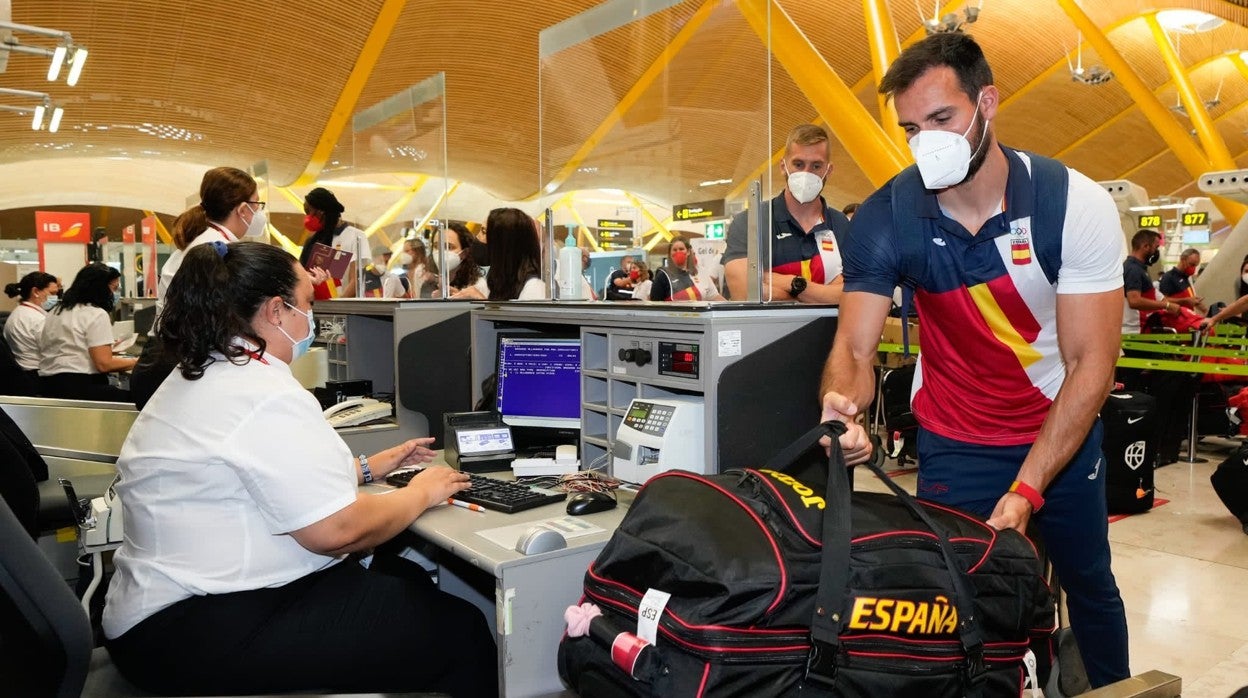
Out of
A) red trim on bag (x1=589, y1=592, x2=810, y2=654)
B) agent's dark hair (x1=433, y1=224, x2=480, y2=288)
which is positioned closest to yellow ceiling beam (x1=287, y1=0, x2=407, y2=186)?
agent's dark hair (x1=433, y1=224, x2=480, y2=288)

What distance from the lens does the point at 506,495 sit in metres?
2.23

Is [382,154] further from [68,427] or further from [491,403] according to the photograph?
[491,403]

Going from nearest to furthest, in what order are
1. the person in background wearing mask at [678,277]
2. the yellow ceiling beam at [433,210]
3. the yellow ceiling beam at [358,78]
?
the person in background wearing mask at [678,277] < the yellow ceiling beam at [433,210] < the yellow ceiling beam at [358,78]

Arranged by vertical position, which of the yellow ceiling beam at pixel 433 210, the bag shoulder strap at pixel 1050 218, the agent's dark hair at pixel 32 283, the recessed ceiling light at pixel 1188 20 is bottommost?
the agent's dark hair at pixel 32 283

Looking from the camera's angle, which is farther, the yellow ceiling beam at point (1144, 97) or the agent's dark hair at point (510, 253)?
the yellow ceiling beam at point (1144, 97)

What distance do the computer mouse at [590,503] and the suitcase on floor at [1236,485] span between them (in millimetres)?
4014

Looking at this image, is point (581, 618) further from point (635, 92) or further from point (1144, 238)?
point (1144, 238)

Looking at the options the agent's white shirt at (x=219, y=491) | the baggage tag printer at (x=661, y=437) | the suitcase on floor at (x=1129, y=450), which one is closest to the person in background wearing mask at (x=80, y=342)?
the agent's white shirt at (x=219, y=491)

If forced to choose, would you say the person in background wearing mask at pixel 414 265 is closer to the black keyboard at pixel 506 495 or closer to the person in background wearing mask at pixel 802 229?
the black keyboard at pixel 506 495

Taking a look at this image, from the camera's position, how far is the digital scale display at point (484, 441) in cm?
267

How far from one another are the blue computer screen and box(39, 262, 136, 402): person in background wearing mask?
464cm

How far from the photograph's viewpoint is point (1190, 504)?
5.08 metres

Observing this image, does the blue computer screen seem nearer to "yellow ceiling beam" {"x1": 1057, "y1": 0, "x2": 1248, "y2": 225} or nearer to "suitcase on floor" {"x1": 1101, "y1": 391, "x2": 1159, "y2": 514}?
"suitcase on floor" {"x1": 1101, "y1": 391, "x2": 1159, "y2": 514}

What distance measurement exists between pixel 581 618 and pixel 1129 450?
442 centimetres
